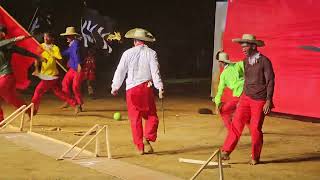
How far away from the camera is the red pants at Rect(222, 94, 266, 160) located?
8.92m

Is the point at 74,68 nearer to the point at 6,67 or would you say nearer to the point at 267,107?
the point at 6,67

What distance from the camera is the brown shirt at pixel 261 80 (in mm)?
8852

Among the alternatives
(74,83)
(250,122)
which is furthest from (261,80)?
(74,83)

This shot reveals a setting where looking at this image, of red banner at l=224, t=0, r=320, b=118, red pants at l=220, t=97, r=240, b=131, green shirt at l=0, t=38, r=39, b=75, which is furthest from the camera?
red banner at l=224, t=0, r=320, b=118

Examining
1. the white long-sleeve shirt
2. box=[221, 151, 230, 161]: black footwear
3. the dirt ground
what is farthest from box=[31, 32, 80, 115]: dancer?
box=[221, 151, 230, 161]: black footwear

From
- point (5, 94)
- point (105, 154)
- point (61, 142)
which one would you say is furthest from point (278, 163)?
point (5, 94)

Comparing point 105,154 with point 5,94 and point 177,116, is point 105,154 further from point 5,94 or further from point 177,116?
point 177,116

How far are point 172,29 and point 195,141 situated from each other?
25.9 m

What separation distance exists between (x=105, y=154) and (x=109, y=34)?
8417 mm

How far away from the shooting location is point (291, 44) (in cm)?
1418

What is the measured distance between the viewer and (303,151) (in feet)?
34.7

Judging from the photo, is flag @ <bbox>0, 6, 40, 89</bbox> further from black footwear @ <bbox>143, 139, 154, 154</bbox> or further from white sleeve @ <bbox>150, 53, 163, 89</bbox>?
black footwear @ <bbox>143, 139, 154, 154</bbox>

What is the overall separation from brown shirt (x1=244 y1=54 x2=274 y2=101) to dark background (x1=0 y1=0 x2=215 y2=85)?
23.9 metres

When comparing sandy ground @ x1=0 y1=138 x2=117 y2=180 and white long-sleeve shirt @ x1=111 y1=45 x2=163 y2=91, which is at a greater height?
white long-sleeve shirt @ x1=111 y1=45 x2=163 y2=91
